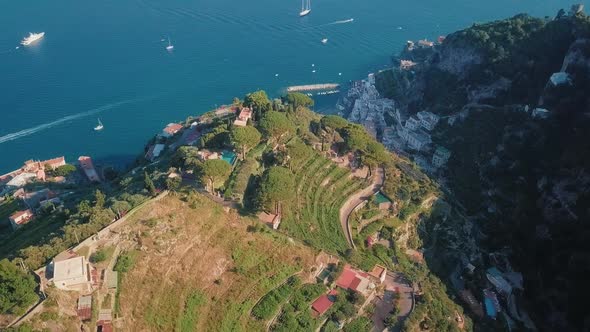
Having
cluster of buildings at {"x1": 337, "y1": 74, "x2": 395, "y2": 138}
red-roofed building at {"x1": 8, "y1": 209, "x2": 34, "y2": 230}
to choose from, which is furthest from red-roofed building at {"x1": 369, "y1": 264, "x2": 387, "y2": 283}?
cluster of buildings at {"x1": 337, "y1": 74, "x2": 395, "y2": 138}

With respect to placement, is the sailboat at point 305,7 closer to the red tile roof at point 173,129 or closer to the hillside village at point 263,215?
the red tile roof at point 173,129

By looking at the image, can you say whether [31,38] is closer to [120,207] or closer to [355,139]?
[120,207]

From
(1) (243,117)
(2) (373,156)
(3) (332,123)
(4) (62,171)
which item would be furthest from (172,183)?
(4) (62,171)

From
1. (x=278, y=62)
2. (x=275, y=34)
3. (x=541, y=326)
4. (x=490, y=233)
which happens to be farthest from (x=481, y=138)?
(x=275, y=34)

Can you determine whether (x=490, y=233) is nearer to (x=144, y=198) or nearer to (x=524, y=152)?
(x=524, y=152)

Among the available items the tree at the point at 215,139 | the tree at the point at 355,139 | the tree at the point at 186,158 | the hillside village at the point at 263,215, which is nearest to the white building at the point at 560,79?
the hillside village at the point at 263,215

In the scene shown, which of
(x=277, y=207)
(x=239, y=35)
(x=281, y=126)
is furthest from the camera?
(x=239, y=35)
